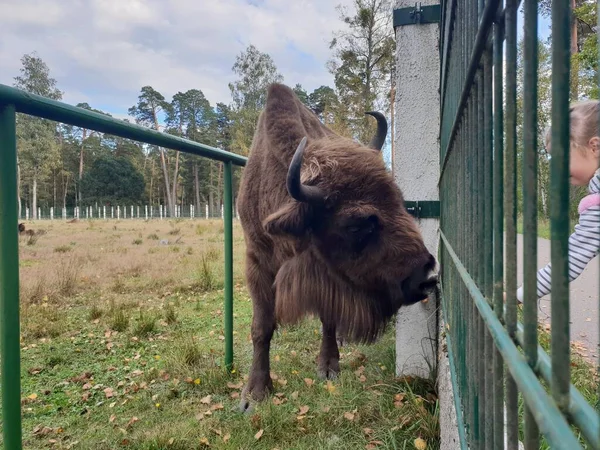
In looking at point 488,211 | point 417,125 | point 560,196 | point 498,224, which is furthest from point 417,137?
point 560,196

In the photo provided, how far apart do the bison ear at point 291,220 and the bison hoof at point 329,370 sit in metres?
1.52

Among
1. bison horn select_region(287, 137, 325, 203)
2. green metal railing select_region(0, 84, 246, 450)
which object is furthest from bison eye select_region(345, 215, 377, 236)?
green metal railing select_region(0, 84, 246, 450)

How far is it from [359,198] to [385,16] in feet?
75.8

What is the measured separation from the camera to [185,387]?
332 cm

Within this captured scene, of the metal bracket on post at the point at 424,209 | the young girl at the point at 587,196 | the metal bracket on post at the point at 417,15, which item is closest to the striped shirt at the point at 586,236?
the young girl at the point at 587,196

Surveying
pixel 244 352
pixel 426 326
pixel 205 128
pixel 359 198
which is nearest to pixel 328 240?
pixel 359 198

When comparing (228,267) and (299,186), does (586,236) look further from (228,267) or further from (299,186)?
(228,267)

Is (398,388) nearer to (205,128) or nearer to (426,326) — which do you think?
(426,326)

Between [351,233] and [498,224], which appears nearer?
[498,224]

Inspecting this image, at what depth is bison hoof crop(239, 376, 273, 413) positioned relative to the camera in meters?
3.01

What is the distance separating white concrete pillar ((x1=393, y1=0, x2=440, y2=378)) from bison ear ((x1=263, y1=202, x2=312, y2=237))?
42.9 inches

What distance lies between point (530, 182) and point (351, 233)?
208 centimetres

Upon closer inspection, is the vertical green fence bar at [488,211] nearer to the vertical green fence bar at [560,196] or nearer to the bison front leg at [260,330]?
the vertical green fence bar at [560,196]

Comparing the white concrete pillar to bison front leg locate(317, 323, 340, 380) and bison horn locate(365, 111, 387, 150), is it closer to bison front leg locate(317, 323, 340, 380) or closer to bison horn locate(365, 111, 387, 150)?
bison horn locate(365, 111, 387, 150)
